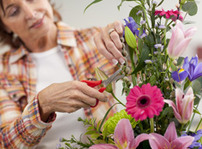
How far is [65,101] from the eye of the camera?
718 mm

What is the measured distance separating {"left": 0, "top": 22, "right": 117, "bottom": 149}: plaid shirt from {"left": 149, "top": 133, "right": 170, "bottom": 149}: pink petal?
67 centimetres

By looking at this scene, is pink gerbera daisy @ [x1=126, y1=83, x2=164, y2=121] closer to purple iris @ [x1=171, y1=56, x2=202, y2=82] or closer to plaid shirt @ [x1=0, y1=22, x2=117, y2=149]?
purple iris @ [x1=171, y1=56, x2=202, y2=82]

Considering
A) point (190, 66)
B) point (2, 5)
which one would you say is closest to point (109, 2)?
point (2, 5)

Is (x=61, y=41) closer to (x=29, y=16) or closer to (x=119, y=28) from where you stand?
(x=29, y=16)

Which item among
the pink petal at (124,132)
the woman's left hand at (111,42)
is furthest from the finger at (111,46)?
the pink petal at (124,132)

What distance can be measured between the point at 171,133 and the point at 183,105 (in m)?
0.05

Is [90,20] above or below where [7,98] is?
above

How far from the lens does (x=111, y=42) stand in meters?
0.69

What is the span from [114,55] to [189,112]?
11.4 inches

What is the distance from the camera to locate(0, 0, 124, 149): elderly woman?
1.01m

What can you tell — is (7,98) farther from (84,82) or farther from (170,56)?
(170,56)

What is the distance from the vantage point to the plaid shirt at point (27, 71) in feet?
3.59

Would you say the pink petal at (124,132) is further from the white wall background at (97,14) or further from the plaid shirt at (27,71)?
the white wall background at (97,14)

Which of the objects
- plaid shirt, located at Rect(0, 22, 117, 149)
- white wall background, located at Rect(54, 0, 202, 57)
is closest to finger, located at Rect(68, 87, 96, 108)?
plaid shirt, located at Rect(0, 22, 117, 149)
